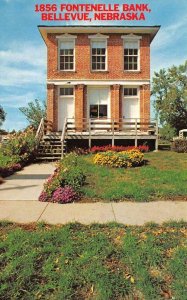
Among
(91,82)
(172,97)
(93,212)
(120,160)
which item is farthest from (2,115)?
(93,212)

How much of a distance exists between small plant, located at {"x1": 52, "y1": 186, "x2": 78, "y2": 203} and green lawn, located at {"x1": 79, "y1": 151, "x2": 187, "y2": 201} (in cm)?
39

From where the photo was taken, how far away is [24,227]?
6176 millimetres

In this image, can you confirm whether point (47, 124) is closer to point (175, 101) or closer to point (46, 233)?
point (46, 233)

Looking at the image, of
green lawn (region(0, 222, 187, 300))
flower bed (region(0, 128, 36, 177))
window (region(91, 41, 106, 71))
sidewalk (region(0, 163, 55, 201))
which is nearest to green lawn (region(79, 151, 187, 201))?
sidewalk (region(0, 163, 55, 201))

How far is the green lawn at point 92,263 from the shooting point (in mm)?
4066

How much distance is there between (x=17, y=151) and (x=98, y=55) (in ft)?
38.7

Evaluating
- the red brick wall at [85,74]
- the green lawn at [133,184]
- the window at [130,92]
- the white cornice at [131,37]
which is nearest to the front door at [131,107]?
the window at [130,92]

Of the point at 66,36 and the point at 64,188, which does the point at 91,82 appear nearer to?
the point at 66,36

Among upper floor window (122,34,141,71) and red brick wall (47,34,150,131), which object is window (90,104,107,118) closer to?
red brick wall (47,34,150,131)

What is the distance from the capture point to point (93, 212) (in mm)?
7430

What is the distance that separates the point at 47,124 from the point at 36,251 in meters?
18.7

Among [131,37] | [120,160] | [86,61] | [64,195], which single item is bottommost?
[64,195]

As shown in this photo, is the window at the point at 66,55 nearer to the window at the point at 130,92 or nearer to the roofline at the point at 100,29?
the roofline at the point at 100,29

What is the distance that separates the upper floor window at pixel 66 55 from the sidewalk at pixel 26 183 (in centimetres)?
1155
